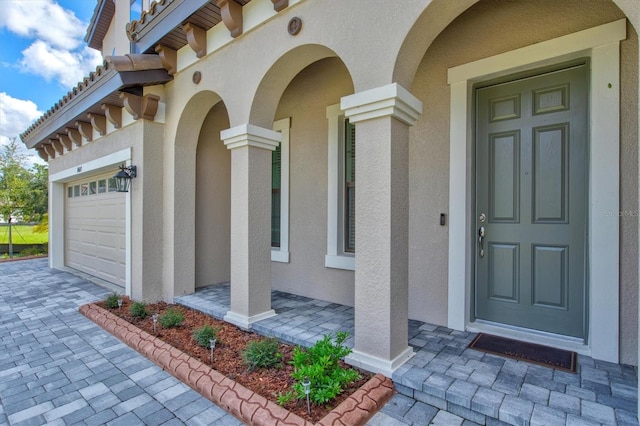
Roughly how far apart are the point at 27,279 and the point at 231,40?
753cm

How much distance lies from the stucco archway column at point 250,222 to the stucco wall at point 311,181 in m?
0.95

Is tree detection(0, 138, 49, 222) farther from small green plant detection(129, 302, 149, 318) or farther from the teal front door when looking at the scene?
the teal front door

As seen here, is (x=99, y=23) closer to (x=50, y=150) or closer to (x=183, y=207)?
(x=50, y=150)

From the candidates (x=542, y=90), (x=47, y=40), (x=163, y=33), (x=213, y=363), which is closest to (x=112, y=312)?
(x=213, y=363)

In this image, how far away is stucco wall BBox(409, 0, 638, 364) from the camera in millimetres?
2488

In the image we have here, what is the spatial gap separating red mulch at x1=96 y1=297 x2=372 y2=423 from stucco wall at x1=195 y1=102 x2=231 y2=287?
1.23m

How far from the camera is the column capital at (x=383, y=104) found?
244cm

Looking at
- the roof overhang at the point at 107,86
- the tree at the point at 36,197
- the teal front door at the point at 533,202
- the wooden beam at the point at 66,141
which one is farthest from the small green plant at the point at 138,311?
the tree at the point at 36,197

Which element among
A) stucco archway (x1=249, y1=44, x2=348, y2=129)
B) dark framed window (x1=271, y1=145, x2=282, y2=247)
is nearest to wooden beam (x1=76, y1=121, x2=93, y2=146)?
dark framed window (x1=271, y1=145, x2=282, y2=247)

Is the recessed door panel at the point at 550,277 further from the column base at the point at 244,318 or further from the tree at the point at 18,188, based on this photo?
the tree at the point at 18,188

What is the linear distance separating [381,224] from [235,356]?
6.24 feet

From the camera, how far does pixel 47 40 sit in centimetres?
1491

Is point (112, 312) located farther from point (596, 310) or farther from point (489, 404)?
point (596, 310)

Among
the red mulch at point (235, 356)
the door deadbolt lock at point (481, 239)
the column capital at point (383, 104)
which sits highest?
the column capital at point (383, 104)
